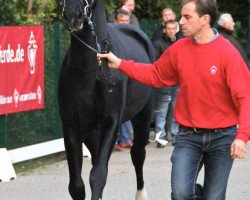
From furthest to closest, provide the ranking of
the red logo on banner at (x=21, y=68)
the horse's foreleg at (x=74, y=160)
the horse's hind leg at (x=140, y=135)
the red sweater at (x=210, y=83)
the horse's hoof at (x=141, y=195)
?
the red logo on banner at (x=21, y=68), the horse's hind leg at (x=140, y=135), the horse's hoof at (x=141, y=195), the horse's foreleg at (x=74, y=160), the red sweater at (x=210, y=83)

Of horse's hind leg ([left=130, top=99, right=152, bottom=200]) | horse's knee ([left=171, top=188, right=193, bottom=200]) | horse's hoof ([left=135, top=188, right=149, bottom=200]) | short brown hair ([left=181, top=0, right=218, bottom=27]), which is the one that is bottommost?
horse's hoof ([left=135, top=188, right=149, bottom=200])

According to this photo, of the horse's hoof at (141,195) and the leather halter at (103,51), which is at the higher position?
the leather halter at (103,51)

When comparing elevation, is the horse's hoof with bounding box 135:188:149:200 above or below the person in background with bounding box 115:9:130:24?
below

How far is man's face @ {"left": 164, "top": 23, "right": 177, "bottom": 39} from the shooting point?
14.6m

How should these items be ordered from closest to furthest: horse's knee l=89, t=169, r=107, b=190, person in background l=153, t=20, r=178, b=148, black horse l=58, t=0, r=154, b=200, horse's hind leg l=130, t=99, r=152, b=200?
black horse l=58, t=0, r=154, b=200 < horse's knee l=89, t=169, r=107, b=190 < horse's hind leg l=130, t=99, r=152, b=200 < person in background l=153, t=20, r=178, b=148

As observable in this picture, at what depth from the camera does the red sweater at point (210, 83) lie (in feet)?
21.7

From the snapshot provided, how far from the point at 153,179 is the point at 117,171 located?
2.81 ft

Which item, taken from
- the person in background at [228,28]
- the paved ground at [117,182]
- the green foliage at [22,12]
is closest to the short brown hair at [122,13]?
the green foliage at [22,12]

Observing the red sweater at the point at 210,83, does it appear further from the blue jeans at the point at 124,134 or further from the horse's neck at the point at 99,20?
the blue jeans at the point at 124,134

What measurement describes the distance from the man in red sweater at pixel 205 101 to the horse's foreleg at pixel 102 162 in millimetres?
1352

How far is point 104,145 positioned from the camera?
26.7 feet

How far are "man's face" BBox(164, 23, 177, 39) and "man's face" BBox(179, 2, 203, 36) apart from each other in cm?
785

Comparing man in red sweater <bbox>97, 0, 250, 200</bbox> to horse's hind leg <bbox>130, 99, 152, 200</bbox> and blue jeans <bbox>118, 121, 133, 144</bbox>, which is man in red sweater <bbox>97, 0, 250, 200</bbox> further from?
blue jeans <bbox>118, 121, 133, 144</bbox>

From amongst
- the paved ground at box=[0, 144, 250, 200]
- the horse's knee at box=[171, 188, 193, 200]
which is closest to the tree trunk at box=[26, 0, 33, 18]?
the paved ground at box=[0, 144, 250, 200]
